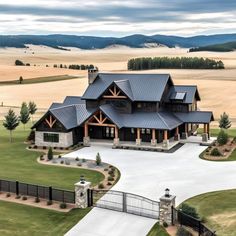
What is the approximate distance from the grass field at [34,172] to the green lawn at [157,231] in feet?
36.0

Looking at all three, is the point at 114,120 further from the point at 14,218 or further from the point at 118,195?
the point at 14,218

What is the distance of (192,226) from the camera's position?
2619cm

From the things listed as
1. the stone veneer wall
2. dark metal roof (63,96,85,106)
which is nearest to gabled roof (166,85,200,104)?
dark metal roof (63,96,85,106)

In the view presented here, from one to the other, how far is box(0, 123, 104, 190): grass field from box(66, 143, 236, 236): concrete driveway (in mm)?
3718

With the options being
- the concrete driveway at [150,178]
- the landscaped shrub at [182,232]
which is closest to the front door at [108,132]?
the concrete driveway at [150,178]

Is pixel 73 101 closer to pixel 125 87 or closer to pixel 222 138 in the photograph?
pixel 125 87

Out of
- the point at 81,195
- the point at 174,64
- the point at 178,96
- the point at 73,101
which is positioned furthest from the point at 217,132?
the point at 174,64

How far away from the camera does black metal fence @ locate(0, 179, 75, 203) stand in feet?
105

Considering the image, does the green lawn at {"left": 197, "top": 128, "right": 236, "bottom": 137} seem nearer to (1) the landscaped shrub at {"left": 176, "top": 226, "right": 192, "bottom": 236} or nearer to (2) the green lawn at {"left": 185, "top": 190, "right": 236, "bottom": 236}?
(2) the green lawn at {"left": 185, "top": 190, "right": 236, "bottom": 236}

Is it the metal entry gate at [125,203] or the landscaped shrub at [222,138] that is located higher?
the landscaped shrub at [222,138]

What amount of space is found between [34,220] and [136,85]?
30429 mm

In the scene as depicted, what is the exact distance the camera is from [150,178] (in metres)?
39.1

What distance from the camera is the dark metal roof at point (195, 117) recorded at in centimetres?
5500

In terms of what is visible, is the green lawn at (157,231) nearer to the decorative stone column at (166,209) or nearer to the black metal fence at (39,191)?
the decorative stone column at (166,209)
